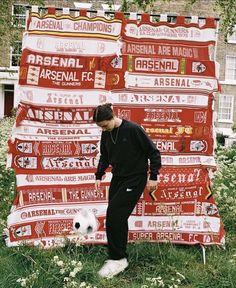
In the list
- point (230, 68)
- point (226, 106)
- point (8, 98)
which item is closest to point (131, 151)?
point (226, 106)

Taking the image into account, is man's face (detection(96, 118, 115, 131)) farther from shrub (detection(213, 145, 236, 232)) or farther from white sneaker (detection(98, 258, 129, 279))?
shrub (detection(213, 145, 236, 232))

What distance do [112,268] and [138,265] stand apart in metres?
0.50

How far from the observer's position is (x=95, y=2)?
120 ft

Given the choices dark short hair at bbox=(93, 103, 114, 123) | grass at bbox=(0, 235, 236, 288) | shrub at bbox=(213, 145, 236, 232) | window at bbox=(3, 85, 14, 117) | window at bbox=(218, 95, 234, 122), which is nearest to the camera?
dark short hair at bbox=(93, 103, 114, 123)

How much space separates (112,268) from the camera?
19.4 feet

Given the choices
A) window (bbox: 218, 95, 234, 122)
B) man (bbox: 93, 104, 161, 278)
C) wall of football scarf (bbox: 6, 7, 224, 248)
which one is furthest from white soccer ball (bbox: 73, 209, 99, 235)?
window (bbox: 218, 95, 234, 122)

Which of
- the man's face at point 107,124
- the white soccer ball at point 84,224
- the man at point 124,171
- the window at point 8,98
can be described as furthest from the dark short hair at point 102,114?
the window at point 8,98

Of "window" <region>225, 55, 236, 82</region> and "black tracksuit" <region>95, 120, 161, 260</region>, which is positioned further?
"window" <region>225, 55, 236, 82</region>

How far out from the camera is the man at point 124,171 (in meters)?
5.75

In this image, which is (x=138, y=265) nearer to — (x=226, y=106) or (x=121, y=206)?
(x=121, y=206)

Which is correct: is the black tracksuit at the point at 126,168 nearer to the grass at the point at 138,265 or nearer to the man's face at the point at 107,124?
the man's face at the point at 107,124

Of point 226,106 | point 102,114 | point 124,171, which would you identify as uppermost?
point 102,114

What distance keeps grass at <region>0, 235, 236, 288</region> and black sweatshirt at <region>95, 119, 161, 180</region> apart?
1147 millimetres

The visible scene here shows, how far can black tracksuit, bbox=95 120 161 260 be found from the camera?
5754mm
